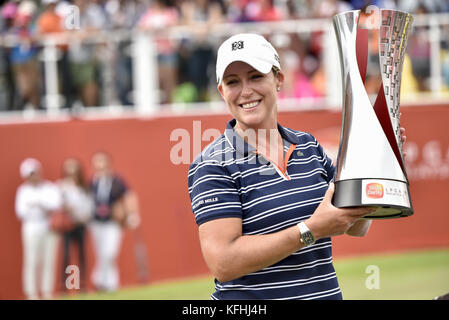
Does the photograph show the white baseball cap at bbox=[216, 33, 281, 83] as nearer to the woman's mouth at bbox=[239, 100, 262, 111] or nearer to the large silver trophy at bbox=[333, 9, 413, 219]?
the woman's mouth at bbox=[239, 100, 262, 111]

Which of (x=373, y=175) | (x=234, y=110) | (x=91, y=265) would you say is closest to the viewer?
(x=373, y=175)

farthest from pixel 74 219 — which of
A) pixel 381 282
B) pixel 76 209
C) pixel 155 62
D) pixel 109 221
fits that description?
pixel 381 282

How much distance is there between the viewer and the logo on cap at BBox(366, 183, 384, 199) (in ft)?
7.30

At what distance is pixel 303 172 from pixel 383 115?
37 cm

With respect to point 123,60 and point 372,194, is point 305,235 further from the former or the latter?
point 123,60

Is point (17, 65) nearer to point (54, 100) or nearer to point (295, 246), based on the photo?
point (54, 100)

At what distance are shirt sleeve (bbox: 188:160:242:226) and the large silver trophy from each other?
329mm

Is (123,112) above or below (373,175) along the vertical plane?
above

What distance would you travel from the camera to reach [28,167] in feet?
30.6

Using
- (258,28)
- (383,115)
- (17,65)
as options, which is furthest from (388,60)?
(17,65)

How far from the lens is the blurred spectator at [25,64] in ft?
31.0

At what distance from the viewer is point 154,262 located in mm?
9266

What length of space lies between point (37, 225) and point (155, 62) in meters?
2.38
